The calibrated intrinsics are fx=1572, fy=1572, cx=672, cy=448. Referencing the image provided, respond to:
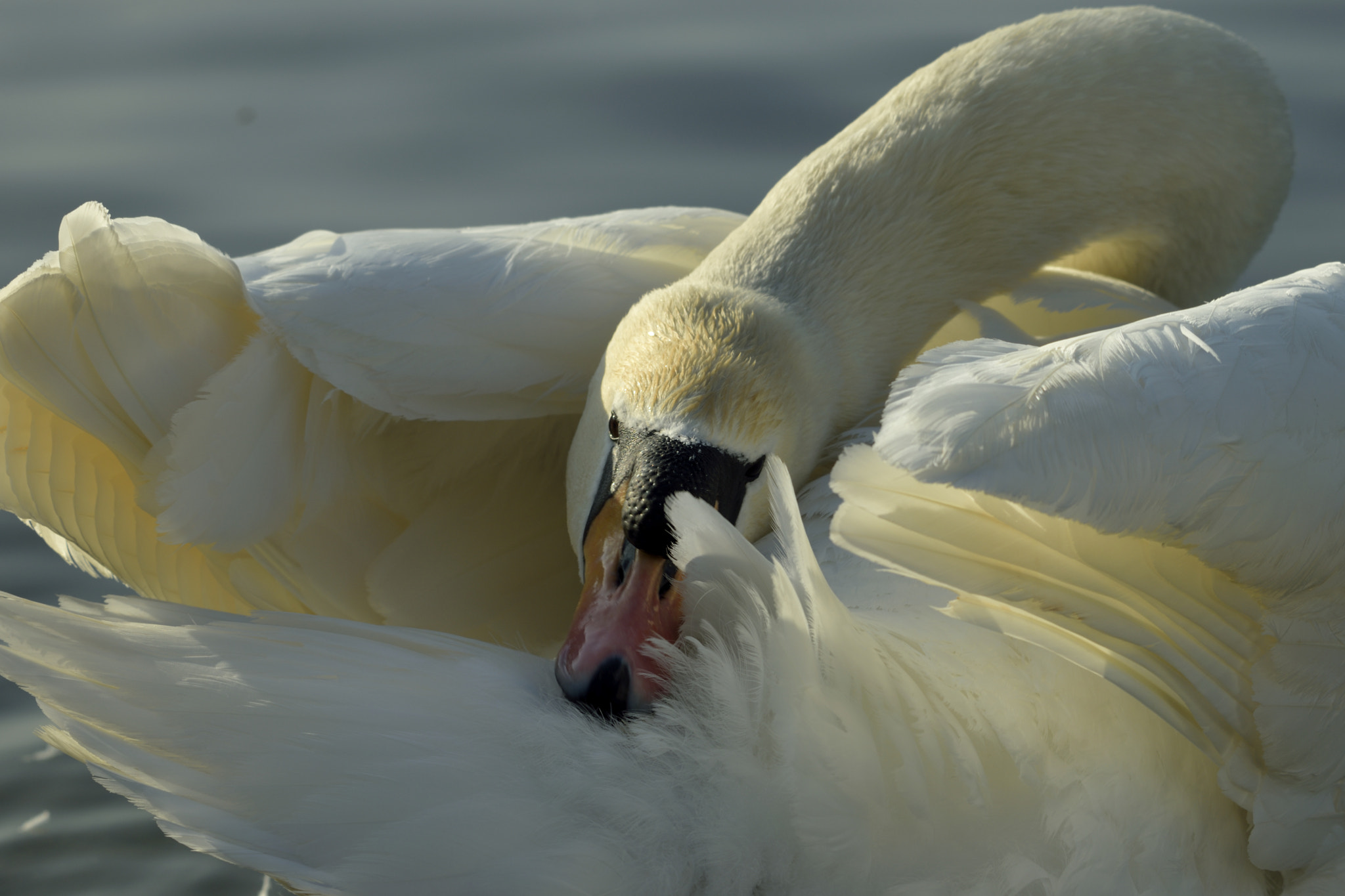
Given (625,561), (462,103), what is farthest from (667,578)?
(462,103)

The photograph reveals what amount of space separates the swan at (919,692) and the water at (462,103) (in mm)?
2811

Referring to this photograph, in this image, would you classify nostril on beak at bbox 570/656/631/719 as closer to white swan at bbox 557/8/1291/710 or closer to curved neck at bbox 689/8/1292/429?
white swan at bbox 557/8/1291/710

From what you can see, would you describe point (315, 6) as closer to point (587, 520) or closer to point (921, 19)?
point (921, 19)

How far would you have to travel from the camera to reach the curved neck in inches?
104

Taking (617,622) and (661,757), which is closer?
(661,757)

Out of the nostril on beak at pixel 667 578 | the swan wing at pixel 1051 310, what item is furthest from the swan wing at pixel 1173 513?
the swan wing at pixel 1051 310

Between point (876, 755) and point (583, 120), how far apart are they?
11.7 feet

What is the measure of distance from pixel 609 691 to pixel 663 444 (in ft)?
1.35

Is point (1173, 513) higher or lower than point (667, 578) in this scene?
higher

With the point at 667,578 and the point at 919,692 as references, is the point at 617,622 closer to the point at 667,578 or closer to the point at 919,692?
the point at 667,578

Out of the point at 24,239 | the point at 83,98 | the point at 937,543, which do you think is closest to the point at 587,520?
the point at 937,543

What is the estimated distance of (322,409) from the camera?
234 cm

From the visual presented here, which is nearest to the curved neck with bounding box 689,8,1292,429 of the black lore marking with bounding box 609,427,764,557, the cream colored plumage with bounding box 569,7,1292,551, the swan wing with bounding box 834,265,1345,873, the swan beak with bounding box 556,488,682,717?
the cream colored plumage with bounding box 569,7,1292,551

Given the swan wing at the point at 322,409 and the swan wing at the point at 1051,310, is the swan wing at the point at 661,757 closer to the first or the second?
the swan wing at the point at 322,409
